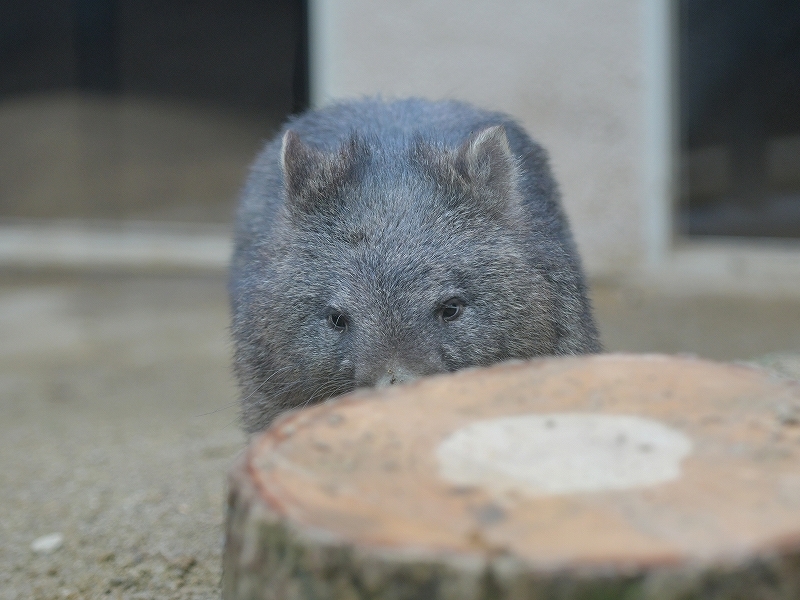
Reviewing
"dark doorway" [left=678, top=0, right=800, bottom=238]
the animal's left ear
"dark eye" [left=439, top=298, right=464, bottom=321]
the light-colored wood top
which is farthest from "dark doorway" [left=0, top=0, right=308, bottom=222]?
the light-colored wood top

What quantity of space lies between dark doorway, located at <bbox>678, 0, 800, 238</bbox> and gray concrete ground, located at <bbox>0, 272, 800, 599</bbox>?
2.47 feet

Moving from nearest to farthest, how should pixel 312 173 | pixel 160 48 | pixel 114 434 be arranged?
pixel 312 173 < pixel 114 434 < pixel 160 48

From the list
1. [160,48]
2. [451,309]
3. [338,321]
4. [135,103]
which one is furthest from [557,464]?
[135,103]

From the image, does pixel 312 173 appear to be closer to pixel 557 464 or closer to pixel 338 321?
pixel 338 321

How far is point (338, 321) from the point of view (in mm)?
3080

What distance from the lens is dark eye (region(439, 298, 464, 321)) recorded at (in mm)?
3012

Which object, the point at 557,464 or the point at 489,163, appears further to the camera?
the point at 489,163

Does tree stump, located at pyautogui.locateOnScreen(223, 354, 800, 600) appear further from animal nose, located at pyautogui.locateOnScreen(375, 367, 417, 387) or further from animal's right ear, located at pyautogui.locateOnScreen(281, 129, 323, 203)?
animal's right ear, located at pyautogui.locateOnScreen(281, 129, 323, 203)

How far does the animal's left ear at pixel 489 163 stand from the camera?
3232 mm

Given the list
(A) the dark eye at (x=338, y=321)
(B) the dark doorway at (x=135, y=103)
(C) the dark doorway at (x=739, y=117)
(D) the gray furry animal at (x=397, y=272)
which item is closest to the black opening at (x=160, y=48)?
(B) the dark doorway at (x=135, y=103)

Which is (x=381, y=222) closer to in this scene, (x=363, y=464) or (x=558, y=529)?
(x=363, y=464)

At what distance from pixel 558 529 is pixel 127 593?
223 centimetres

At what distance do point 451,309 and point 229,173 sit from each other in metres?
6.62

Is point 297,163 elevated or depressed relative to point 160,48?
depressed
